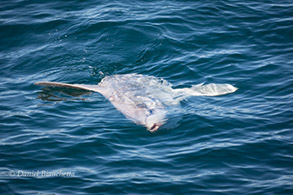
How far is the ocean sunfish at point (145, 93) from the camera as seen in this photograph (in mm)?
9195

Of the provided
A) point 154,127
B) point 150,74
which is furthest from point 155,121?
point 150,74

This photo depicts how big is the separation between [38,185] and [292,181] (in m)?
5.06

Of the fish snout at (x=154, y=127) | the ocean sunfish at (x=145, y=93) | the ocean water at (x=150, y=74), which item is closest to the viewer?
the ocean water at (x=150, y=74)

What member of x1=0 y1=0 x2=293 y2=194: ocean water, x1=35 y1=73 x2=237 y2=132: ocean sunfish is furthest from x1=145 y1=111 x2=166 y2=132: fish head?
x1=0 y1=0 x2=293 y2=194: ocean water

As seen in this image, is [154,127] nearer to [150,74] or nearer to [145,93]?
[145,93]

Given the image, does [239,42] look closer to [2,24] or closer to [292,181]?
[292,181]

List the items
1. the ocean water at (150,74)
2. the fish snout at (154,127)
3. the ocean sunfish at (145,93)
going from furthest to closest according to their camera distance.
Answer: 1. the ocean sunfish at (145,93)
2. the fish snout at (154,127)
3. the ocean water at (150,74)

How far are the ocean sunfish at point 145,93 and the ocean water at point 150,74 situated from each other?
0.24 metres

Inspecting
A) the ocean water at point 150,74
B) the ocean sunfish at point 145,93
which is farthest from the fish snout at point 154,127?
the ocean water at point 150,74

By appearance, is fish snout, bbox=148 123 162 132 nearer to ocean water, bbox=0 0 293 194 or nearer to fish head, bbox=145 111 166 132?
fish head, bbox=145 111 166 132

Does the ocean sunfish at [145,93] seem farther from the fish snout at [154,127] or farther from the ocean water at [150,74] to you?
the ocean water at [150,74]

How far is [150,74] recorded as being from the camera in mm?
11938

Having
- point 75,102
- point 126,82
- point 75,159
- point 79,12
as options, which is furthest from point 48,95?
point 79,12

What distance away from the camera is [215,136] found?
871 centimetres
